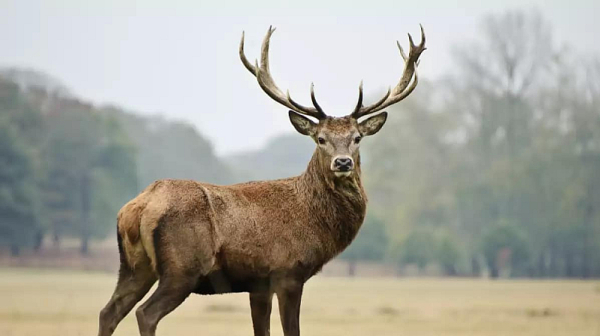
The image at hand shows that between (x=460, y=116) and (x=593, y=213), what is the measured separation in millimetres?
12634

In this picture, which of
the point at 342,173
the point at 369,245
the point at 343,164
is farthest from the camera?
the point at 369,245

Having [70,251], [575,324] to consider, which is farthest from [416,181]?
[575,324]

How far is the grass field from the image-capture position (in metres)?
23.0

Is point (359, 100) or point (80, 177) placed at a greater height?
point (359, 100)

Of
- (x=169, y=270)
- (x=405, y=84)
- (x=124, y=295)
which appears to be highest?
(x=405, y=84)

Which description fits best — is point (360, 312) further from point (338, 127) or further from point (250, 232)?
point (250, 232)

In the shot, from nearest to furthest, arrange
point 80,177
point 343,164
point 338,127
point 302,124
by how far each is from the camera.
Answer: point 343,164
point 338,127
point 302,124
point 80,177

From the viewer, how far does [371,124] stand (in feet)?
40.7

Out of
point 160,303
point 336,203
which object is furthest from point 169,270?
point 336,203

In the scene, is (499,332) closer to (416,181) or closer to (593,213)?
(593,213)

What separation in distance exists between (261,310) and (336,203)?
143 cm

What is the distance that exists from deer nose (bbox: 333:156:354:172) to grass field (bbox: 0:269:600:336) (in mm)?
10506

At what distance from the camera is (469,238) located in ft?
233

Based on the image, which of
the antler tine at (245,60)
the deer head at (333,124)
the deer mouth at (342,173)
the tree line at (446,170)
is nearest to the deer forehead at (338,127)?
the deer head at (333,124)
